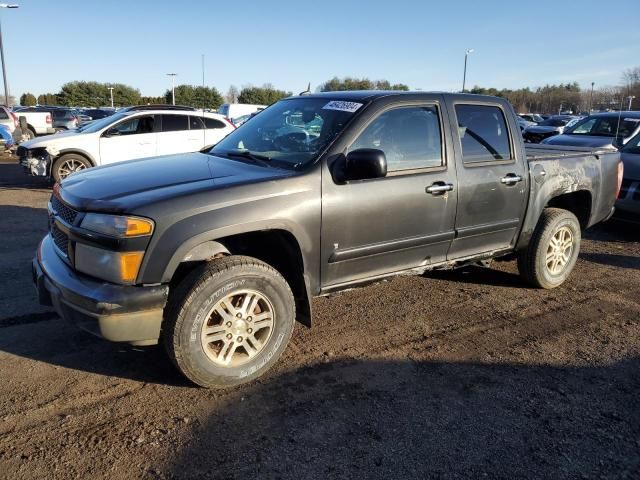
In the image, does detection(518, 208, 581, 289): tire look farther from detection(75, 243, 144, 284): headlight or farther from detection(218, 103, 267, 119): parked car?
detection(218, 103, 267, 119): parked car

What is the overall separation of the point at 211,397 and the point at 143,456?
60 centimetres

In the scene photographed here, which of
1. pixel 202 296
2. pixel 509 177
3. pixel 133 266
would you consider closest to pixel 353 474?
pixel 202 296

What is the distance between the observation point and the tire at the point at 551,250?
190 inches

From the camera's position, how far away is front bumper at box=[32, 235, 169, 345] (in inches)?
107

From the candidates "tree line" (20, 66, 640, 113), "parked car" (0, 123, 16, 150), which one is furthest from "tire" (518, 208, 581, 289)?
"tree line" (20, 66, 640, 113)

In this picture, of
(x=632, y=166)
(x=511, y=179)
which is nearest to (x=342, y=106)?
(x=511, y=179)

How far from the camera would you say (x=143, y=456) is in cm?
251

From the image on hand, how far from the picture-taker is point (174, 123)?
11.0 m

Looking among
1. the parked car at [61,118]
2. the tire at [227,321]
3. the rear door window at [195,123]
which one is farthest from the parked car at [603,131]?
the parked car at [61,118]

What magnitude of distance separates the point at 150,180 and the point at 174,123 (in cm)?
838

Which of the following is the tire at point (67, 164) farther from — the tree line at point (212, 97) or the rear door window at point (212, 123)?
the tree line at point (212, 97)

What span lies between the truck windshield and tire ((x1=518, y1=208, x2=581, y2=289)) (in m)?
2.37

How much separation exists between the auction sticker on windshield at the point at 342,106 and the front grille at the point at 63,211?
1923 millimetres

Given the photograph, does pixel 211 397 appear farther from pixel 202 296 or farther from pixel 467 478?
pixel 467 478
